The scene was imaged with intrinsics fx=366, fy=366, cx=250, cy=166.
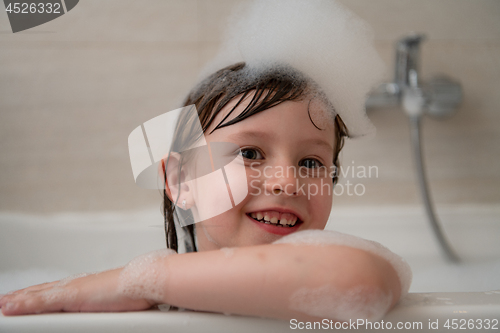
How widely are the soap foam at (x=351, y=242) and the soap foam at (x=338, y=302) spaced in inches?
2.4

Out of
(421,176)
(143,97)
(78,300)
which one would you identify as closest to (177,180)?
(78,300)

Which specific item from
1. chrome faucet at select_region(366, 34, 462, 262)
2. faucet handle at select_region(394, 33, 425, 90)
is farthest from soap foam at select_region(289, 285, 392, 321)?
faucet handle at select_region(394, 33, 425, 90)

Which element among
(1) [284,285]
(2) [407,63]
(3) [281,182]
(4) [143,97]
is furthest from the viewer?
(2) [407,63]

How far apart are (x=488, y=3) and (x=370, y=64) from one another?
2.61 ft

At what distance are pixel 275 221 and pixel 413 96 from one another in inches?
29.0

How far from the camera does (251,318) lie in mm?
363

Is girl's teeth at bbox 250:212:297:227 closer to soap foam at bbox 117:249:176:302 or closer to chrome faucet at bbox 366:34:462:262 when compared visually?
soap foam at bbox 117:249:176:302

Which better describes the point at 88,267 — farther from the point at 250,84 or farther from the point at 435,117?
the point at 435,117

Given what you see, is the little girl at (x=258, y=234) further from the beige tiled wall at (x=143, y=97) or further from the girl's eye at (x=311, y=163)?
the beige tiled wall at (x=143, y=97)

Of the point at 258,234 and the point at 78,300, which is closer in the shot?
the point at 78,300

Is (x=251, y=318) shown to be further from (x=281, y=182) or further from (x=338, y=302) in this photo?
(x=281, y=182)

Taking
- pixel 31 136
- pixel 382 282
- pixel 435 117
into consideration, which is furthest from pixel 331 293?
pixel 435 117

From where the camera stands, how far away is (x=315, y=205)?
1.78 ft

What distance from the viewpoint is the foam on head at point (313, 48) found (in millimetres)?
566
